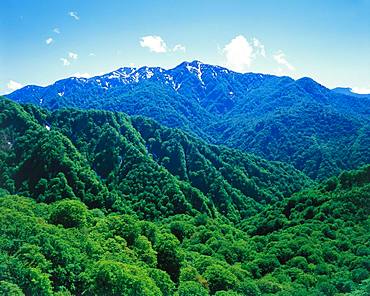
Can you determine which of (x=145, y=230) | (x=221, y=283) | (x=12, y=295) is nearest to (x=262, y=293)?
(x=221, y=283)

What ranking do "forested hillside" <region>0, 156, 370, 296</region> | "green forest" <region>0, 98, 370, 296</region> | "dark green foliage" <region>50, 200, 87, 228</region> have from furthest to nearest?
"dark green foliage" <region>50, 200, 87, 228</region> < "green forest" <region>0, 98, 370, 296</region> < "forested hillside" <region>0, 156, 370, 296</region>

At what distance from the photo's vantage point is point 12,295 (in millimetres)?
35531

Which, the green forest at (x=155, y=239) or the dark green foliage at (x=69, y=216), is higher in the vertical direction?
the dark green foliage at (x=69, y=216)

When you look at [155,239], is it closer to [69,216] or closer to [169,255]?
[169,255]

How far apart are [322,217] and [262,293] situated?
75706 mm

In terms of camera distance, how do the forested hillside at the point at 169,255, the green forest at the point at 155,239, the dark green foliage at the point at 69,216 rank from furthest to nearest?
the dark green foliage at the point at 69,216, the green forest at the point at 155,239, the forested hillside at the point at 169,255

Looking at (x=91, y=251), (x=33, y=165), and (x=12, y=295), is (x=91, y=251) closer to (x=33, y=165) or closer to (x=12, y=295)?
(x=12, y=295)

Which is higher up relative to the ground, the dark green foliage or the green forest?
the dark green foliage

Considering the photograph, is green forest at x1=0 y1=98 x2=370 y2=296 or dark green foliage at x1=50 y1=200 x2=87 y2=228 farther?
dark green foliage at x1=50 y1=200 x2=87 y2=228

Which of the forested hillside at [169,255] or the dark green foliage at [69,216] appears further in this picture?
the dark green foliage at [69,216]

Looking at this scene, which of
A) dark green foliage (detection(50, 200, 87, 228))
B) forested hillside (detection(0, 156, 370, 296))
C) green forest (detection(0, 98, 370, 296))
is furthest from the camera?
dark green foliage (detection(50, 200, 87, 228))

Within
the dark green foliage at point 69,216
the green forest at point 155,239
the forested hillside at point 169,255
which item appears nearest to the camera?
the forested hillside at point 169,255

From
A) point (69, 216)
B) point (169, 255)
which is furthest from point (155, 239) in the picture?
point (69, 216)

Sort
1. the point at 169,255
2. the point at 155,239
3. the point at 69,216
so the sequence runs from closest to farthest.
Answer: the point at 69,216 → the point at 169,255 → the point at 155,239
